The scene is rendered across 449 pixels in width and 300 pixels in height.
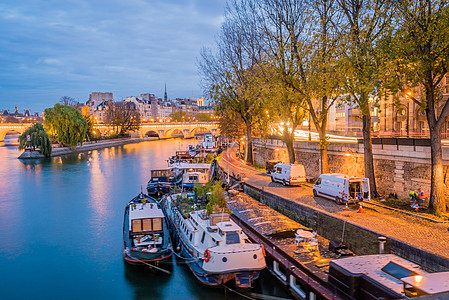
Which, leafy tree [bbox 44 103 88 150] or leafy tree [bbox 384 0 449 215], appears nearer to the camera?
leafy tree [bbox 384 0 449 215]

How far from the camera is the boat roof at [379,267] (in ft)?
27.5

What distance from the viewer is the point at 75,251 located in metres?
17.1

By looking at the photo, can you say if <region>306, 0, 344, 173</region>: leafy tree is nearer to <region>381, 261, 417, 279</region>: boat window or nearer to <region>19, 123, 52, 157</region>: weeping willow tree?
<region>381, 261, 417, 279</region>: boat window

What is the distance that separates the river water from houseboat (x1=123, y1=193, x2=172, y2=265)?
0.82 meters

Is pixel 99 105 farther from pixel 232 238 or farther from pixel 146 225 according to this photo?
pixel 232 238

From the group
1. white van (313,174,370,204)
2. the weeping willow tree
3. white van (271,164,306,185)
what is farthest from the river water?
A: the weeping willow tree

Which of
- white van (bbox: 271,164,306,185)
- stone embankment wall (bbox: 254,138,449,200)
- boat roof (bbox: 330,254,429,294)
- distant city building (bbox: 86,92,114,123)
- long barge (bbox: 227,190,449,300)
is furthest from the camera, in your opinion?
distant city building (bbox: 86,92,114,123)

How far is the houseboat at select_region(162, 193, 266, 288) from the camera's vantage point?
38.5 ft

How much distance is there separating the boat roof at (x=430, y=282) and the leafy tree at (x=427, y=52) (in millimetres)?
6946

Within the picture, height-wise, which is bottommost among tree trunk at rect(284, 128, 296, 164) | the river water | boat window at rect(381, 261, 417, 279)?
the river water

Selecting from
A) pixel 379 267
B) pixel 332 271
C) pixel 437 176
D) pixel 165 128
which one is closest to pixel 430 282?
pixel 379 267

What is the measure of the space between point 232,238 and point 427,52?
9299mm

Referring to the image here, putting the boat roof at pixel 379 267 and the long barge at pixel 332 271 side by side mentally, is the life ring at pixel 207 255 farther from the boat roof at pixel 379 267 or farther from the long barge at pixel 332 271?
the boat roof at pixel 379 267

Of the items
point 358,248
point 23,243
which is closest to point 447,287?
point 358,248
